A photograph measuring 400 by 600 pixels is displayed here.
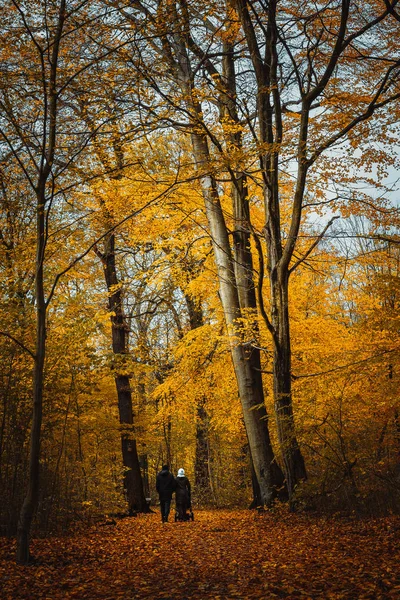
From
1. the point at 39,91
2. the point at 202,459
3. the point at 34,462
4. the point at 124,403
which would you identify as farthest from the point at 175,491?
the point at 39,91

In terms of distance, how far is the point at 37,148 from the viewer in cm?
717

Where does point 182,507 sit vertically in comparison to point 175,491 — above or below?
below

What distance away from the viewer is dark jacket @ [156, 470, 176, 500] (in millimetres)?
12680

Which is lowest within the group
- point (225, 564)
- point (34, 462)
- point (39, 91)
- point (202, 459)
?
point (225, 564)

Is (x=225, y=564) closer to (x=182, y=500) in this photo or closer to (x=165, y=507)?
(x=182, y=500)

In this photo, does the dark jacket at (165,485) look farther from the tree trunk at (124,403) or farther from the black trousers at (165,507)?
the tree trunk at (124,403)

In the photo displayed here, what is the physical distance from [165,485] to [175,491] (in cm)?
29

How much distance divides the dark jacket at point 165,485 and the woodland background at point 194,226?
41.3 inches

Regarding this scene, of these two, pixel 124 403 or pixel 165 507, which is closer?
pixel 165 507

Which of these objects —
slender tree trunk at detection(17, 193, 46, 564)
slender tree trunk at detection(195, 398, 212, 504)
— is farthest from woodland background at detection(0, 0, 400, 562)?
slender tree trunk at detection(195, 398, 212, 504)

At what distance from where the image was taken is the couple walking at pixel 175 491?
12.4 metres

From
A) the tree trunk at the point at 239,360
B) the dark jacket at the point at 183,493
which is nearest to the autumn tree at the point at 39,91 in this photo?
the tree trunk at the point at 239,360

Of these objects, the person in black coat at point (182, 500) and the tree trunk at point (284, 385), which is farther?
the person in black coat at point (182, 500)

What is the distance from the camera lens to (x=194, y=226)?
1482 centimetres
